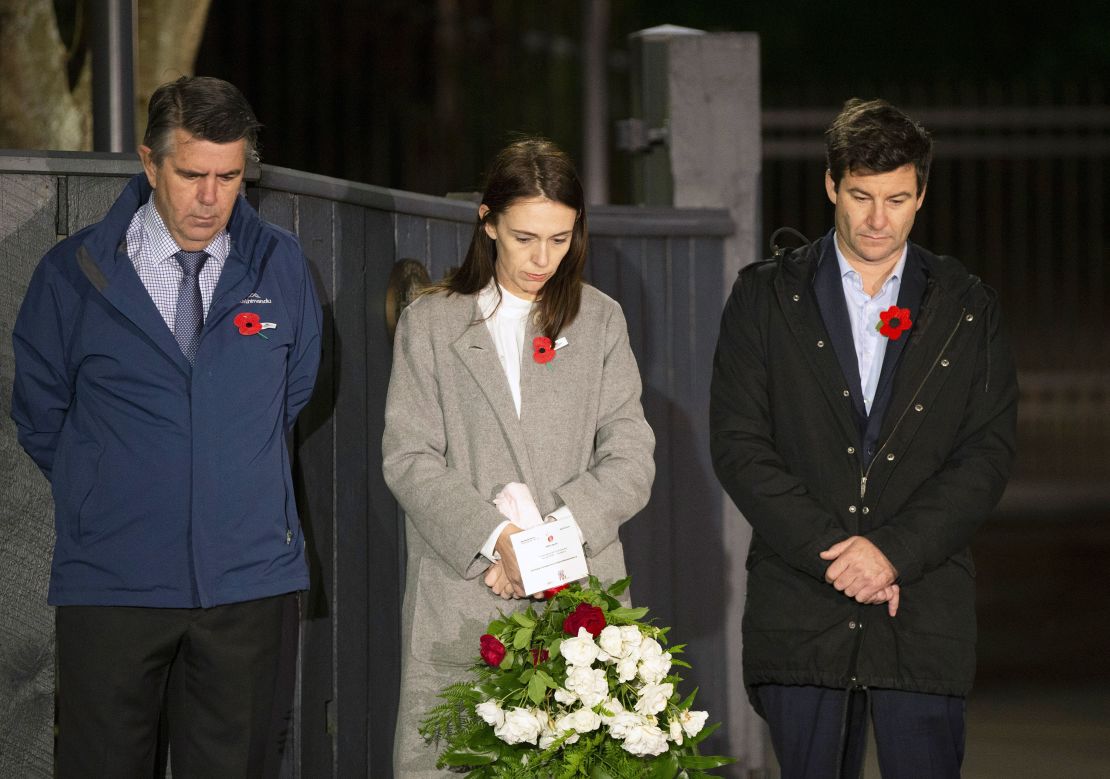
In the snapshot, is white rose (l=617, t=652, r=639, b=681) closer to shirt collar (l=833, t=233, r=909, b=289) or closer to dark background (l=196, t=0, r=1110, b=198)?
shirt collar (l=833, t=233, r=909, b=289)

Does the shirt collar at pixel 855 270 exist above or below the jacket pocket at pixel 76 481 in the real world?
above

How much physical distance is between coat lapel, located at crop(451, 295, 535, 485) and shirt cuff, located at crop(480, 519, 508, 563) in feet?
0.70

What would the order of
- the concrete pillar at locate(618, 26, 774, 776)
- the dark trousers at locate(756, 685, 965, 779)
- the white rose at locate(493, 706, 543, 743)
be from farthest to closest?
the concrete pillar at locate(618, 26, 774, 776) < the dark trousers at locate(756, 685, 965, 779) < the white rose at locate(493, 706, 543, 743)

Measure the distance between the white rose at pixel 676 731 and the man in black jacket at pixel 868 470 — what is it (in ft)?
1.64

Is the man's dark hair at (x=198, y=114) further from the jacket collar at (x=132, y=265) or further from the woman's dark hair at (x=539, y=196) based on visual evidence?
the woman's dark hair at (x=539, y=196)

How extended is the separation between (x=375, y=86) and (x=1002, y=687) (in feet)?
22.2

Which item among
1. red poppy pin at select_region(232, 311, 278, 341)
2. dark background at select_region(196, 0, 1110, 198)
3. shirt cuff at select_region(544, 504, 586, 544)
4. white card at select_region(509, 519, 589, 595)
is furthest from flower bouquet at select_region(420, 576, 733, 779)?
dark background at select_region(196, 0, 1110, 198)

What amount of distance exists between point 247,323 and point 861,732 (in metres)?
1.76

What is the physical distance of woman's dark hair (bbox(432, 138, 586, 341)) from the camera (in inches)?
158

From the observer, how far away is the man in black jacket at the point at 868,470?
13.0 ft

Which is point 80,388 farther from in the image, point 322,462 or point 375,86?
point 375,86

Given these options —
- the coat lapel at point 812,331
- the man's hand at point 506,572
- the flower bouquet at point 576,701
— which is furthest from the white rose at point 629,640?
the coat lapel at point 812,331

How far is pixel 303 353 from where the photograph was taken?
4.11 meters

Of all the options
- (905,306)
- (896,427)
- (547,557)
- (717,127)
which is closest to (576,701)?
(547,557)
